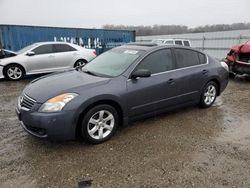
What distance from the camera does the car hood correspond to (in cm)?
356

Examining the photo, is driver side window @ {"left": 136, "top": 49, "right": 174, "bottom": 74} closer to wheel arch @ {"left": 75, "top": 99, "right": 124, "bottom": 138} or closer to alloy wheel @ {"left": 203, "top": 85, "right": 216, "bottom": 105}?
wheel arch @ {"left": 75, "top": 99, "right": 124, "bottom": 138}

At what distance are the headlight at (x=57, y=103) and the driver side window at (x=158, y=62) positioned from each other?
1372mm

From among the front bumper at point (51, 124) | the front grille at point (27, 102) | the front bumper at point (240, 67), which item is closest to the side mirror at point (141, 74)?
the front bumper at point (51, 124)

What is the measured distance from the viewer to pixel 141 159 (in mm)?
3365

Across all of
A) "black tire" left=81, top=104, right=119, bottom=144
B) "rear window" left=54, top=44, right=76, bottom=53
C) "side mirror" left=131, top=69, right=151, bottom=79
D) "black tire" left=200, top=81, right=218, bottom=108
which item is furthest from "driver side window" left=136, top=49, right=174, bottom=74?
"rear window" left=54, top=44, right=76, bottom=53

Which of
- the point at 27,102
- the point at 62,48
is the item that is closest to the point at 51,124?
the point at 27,102

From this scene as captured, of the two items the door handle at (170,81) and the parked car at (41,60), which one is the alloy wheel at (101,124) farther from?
the parked car at (41,60)

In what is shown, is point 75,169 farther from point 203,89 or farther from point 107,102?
point 203,89

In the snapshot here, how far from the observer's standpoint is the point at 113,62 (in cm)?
457

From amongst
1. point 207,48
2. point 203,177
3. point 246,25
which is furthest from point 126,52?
point 246,25

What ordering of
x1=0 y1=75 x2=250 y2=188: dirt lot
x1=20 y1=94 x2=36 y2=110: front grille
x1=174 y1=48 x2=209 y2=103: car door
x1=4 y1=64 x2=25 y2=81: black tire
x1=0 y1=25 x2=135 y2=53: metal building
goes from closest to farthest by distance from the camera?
1. x1=0 y1=75 x2=250 y2=188: dirt lot
2. x1=20 y1=94 x2=36 y2=110: front grille
3. x1=174 y1=48 x2=209 y2=103: car door
4. x1=4 y1=64 x2=25 y2=81: black tire
5. x1=0 y1=25 x2=135 y2=53: metal building

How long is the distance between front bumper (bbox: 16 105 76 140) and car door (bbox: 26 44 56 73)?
6329mm

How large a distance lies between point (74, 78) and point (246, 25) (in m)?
18.9

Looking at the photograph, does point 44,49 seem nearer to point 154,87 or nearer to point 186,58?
point 186,58
